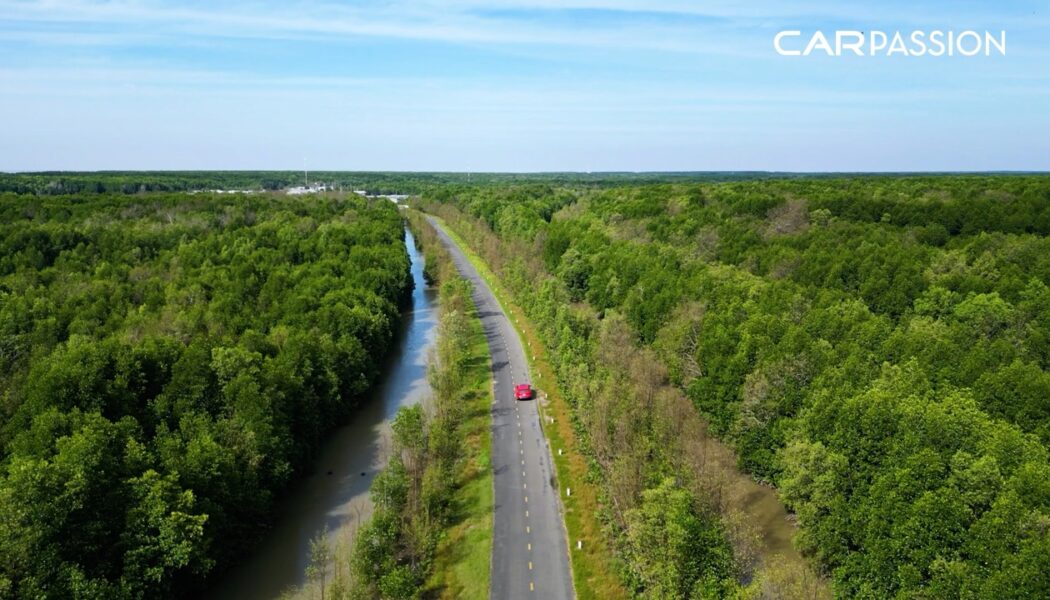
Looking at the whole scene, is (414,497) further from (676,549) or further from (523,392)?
(523,392)

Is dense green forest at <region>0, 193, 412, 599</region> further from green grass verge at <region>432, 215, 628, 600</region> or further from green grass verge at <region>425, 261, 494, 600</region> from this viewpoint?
green grass verge at <region>432, 215, 628, 600</region>

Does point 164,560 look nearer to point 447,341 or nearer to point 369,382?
point 369,382

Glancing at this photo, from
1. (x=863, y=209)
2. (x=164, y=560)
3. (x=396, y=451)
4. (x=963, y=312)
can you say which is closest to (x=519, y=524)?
(x=396, y=451)

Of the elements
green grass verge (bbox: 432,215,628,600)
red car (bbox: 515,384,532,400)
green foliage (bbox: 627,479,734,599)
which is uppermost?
green foliage (bbox: 627,479,734,599)

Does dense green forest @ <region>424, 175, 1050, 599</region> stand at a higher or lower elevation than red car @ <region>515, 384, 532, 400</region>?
higher

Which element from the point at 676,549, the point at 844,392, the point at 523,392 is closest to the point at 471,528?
the point at 676,549

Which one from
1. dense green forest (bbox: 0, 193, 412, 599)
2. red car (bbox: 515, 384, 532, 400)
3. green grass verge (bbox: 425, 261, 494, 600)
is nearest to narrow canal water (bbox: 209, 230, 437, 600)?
dense green forest (bbox: 0, 193, 412, 599)
